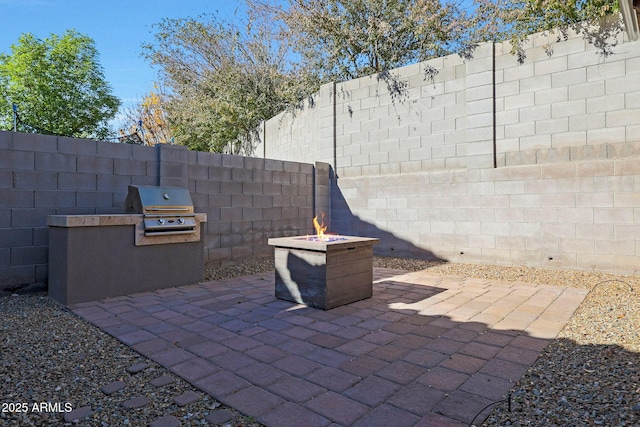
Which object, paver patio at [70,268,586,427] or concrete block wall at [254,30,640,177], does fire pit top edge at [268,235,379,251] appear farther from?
concrete block wall at [254,30,640,177]

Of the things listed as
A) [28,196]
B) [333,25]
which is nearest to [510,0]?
[333,25]

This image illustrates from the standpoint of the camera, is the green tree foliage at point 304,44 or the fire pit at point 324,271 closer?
the fire pit at point 324,271

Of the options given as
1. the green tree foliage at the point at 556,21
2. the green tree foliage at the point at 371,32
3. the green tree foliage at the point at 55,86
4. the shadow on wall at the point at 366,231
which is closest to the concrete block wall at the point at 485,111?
the green tree foliage at the point at 556,21

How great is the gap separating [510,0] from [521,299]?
5217 millimetres

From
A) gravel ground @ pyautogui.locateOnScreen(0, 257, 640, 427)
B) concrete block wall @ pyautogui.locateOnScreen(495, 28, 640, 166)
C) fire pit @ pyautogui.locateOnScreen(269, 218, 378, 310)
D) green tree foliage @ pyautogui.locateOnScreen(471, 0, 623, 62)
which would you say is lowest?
gravel ground @ pyautogui.locateOnScreen(0, 257, 640, 427)

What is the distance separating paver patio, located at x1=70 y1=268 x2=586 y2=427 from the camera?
1.98m

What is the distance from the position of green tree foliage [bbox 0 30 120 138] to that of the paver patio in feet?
52.9

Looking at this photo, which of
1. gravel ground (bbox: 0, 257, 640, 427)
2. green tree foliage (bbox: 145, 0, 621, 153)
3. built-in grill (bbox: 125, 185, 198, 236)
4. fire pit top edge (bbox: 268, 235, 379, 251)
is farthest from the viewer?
green tree foliage (bbox: 145, 0, 621, 153)

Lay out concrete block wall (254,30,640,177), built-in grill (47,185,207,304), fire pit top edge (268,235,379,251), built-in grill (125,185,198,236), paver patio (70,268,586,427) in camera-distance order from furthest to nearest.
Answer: concrete block wall (254,30,640,177) → built-in grill (125,185,198,236) → built-in grill (47,185,207,304) → fire pit top edge (268,235,379,251) → paver patio (70,268,586,427)

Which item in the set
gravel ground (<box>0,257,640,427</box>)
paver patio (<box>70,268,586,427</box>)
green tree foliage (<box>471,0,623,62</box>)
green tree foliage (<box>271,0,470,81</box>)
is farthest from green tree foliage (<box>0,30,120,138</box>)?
green tree foliage (<box>471,0,623,62</box>)

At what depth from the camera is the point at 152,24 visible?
14.0 meters

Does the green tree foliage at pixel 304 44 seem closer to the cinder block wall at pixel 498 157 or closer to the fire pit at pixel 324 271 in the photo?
the cinder block wall at pixel 498 157

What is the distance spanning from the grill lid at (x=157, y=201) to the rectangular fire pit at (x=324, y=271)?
55.0 inches

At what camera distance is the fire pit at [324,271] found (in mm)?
3725
